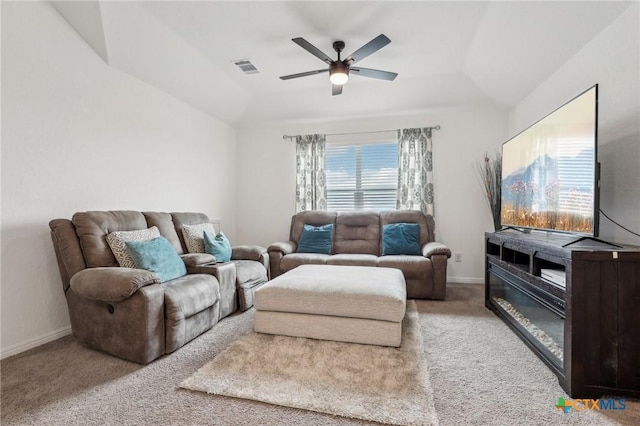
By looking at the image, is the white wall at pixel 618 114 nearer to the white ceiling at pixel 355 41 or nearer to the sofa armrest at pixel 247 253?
the white ceiling at pixel 355 41

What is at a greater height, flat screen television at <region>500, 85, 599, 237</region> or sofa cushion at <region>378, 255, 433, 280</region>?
flat screen television at <region>500, 85, 599, 237</region>

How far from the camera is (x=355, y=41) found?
3086mm

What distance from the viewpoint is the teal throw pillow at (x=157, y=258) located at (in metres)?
2.34

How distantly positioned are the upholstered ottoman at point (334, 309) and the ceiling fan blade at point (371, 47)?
1.95 m

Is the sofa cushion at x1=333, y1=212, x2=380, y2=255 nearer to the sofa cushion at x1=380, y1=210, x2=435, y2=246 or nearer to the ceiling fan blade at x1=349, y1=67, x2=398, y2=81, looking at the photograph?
the sofa cushion at x1=380, y1=210, x2=435, y2=246

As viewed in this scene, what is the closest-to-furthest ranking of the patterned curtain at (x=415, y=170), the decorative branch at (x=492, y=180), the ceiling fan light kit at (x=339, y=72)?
the ceiling fan light kit at (x=339, y=72)
the decorative branch at (x=492, y=180)
the patterned curtain at (x=415, y=170)

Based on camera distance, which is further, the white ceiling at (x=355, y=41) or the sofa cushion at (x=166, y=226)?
the sofa cushion at (x=166, y=226)

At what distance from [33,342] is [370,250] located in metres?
3.39

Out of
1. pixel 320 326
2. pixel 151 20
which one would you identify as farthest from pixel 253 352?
pixel 151 20

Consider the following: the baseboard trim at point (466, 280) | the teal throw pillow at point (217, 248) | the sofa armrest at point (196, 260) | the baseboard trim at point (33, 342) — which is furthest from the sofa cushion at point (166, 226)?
the baseboard trim at point (466, 280)

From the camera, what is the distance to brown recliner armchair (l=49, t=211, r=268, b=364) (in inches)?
75.8

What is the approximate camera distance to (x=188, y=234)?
3195 millimetres

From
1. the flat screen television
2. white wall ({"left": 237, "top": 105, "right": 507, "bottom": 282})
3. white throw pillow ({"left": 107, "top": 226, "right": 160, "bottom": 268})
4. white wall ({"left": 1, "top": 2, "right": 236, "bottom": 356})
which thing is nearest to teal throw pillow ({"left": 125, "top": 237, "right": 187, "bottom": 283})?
white throw pillow ({"left": 107, "top": 226, "right": 160, "bottom": 268})

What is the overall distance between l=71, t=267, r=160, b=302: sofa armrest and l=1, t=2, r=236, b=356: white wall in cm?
53
